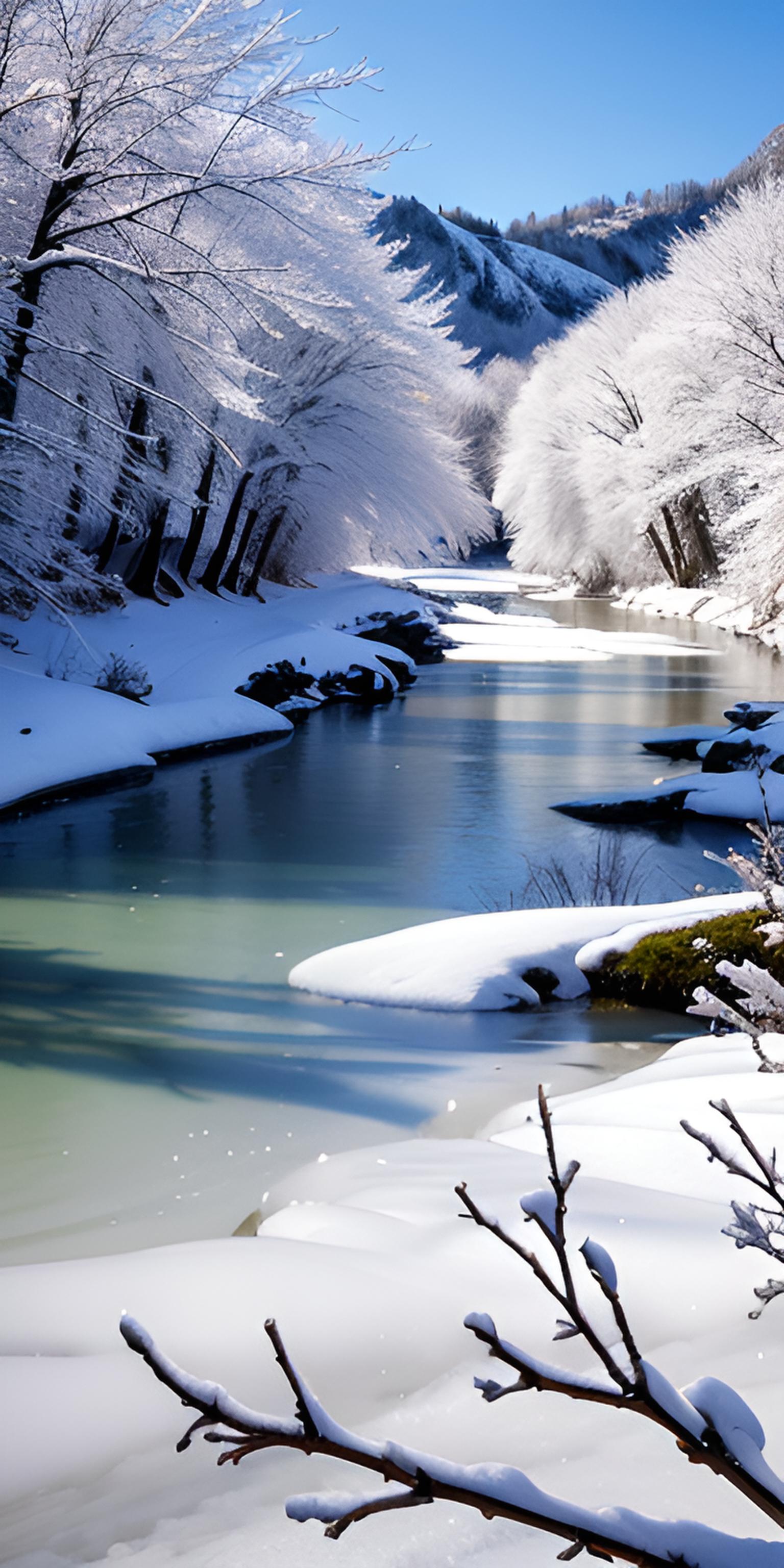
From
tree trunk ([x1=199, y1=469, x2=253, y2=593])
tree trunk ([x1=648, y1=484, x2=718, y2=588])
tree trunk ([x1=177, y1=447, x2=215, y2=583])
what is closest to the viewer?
tree trunk ([x1=177, y1=447, x2=215, y2=583])

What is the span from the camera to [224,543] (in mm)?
24219

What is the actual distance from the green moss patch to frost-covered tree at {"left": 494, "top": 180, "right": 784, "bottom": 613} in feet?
46.6

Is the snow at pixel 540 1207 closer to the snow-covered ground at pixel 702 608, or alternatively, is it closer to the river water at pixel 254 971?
the river water at pixel 254 971

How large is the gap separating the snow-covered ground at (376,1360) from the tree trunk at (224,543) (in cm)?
2136

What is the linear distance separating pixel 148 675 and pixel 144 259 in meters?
5.38

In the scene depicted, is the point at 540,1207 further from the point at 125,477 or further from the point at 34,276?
the point at 125,477

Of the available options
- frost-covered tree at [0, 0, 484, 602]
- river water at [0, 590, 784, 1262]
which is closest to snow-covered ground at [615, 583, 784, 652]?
frost-covered tree at [0, 0, 484, 602]

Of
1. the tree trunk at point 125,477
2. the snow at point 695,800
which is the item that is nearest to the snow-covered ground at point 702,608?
the tree trunk at point 125,477

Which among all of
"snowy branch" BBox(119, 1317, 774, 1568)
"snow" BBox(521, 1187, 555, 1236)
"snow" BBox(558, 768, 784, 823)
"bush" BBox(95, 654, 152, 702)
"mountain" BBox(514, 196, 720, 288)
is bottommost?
"snow" BBox(558, 768, 784, 823)

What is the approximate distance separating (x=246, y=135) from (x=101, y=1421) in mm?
16184

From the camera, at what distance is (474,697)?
20344mm

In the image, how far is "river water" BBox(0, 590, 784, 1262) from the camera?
187 inches

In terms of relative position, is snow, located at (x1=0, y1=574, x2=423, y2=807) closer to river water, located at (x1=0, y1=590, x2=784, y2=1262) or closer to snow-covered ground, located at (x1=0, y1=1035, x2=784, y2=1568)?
river water, located at (x1=0, y1=590, x2=784, y2=1262)

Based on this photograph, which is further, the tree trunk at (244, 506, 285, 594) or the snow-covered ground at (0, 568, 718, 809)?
the tree trunk at (244, 506, 285, 594)
